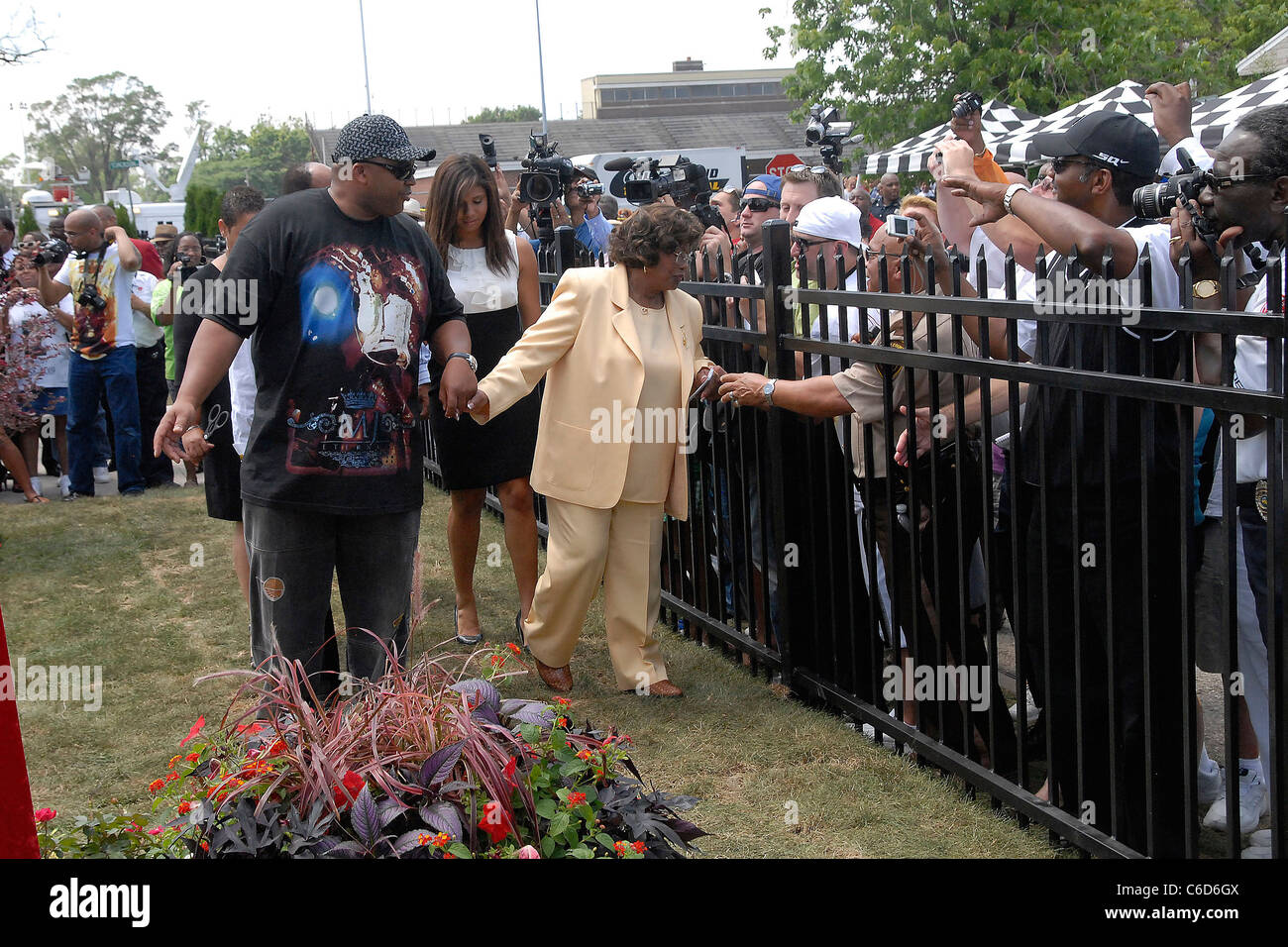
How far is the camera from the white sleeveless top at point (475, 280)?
5754 mm

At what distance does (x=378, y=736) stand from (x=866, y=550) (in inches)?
92.9

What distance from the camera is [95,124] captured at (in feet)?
281

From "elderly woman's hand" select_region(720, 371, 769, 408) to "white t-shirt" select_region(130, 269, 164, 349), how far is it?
22.2ft

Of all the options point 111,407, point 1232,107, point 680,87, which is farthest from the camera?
point 680,87

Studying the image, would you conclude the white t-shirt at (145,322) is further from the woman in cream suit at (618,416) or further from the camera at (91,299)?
the woman in cream suit at (618,416)

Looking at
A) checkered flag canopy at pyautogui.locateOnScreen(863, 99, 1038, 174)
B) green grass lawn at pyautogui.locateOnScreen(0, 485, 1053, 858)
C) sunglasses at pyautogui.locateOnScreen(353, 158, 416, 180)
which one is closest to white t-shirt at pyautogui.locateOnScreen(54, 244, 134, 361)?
green grass lawn at pyautogui.locateOnScreen(0, 485, 1053, 858)

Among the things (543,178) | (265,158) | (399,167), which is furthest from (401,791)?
(265,158)

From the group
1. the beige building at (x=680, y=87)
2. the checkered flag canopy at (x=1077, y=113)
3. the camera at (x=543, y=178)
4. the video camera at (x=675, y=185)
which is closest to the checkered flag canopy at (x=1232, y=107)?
the checkered flag canopy at (x=1077, y=113)

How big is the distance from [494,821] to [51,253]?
966 centimetres

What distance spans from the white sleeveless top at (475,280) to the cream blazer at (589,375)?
91 centimetres

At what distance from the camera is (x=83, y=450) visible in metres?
9.79

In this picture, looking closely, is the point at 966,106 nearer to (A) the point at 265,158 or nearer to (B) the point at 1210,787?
(B) the point at 1210,787
